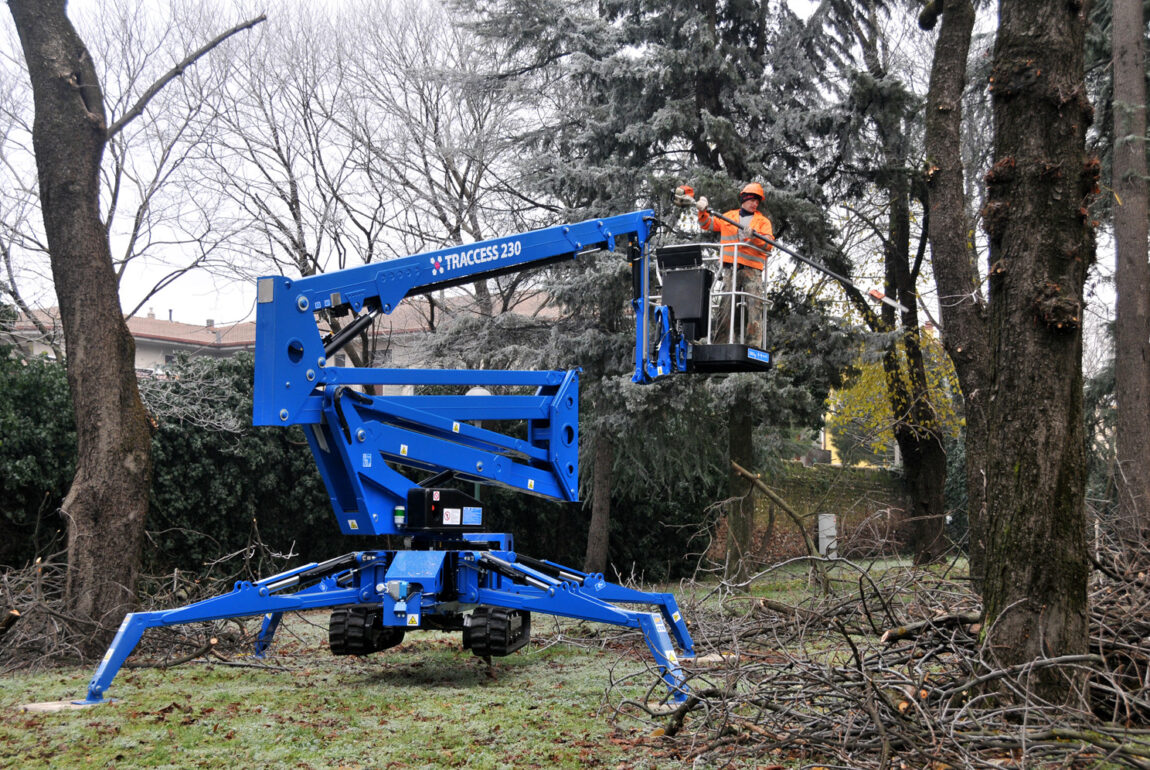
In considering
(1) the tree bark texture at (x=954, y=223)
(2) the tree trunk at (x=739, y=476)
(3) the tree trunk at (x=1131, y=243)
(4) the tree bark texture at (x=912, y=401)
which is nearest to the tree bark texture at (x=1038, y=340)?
(1) the tree bark texture at (x=954, y=223)

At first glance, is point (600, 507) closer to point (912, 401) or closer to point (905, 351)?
point (912, 401)

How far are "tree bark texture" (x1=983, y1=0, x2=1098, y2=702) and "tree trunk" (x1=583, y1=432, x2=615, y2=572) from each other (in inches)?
458

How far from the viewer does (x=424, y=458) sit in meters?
8.04

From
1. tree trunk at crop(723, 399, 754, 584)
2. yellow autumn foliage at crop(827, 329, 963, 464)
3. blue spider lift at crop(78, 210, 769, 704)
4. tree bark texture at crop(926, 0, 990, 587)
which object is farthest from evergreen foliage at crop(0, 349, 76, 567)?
yellow autumn foliage at crop(827, 329, 963, 464)

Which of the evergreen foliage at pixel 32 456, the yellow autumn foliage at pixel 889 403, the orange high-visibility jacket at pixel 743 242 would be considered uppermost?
the orange high-visibility jacket at pixel 743 242

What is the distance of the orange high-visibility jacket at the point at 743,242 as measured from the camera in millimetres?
8805

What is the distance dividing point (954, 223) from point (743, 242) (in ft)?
9.66

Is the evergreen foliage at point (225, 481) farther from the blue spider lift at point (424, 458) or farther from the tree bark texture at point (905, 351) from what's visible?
the tree bark texture at point (905, 351)

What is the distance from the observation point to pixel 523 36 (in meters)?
17.3

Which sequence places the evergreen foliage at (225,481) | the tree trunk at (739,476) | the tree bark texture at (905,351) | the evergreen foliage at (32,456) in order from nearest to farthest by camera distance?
the evergreen foliage at (32,456), the evergreen foliage at (225,481), the tree trunk at (739,476), the tree bark texture at (905,351)

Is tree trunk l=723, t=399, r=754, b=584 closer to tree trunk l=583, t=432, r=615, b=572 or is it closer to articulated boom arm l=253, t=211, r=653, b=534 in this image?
tree trunk l=583, t=432, r=615, b=572

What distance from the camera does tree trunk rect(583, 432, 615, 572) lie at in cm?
1681

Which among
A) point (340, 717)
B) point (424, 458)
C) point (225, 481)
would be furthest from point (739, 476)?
point (340, 717)

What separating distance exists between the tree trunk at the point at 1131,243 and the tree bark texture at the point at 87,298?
11034mm
